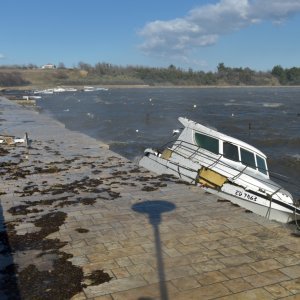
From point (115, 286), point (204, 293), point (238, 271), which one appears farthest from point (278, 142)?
point (115, 286)

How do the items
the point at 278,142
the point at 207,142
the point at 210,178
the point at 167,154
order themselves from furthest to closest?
the point at 278,142
the point at 167,154
the point at 207,142
the point at 210,178

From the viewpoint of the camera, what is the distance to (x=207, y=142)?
54.4ft

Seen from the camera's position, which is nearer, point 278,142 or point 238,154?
point 238,154

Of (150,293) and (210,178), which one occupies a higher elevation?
(150,293)

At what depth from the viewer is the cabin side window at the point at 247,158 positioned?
15.6 metres

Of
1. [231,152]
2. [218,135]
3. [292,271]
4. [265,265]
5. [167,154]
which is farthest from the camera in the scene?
[167,154]

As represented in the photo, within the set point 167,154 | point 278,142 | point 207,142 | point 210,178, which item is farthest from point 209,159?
point 278,142

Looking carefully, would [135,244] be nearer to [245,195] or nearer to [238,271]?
[238,271]

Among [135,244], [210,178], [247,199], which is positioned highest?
[135,244]

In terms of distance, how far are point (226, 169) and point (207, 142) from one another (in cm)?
194

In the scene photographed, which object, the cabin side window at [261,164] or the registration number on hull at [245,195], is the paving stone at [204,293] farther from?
the cabin side window at [261,164]

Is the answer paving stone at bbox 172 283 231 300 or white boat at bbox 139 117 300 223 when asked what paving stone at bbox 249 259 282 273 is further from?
white boat at bbox 139 117 300 223

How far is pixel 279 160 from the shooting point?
2650cm

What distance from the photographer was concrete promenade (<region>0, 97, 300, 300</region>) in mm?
6715
